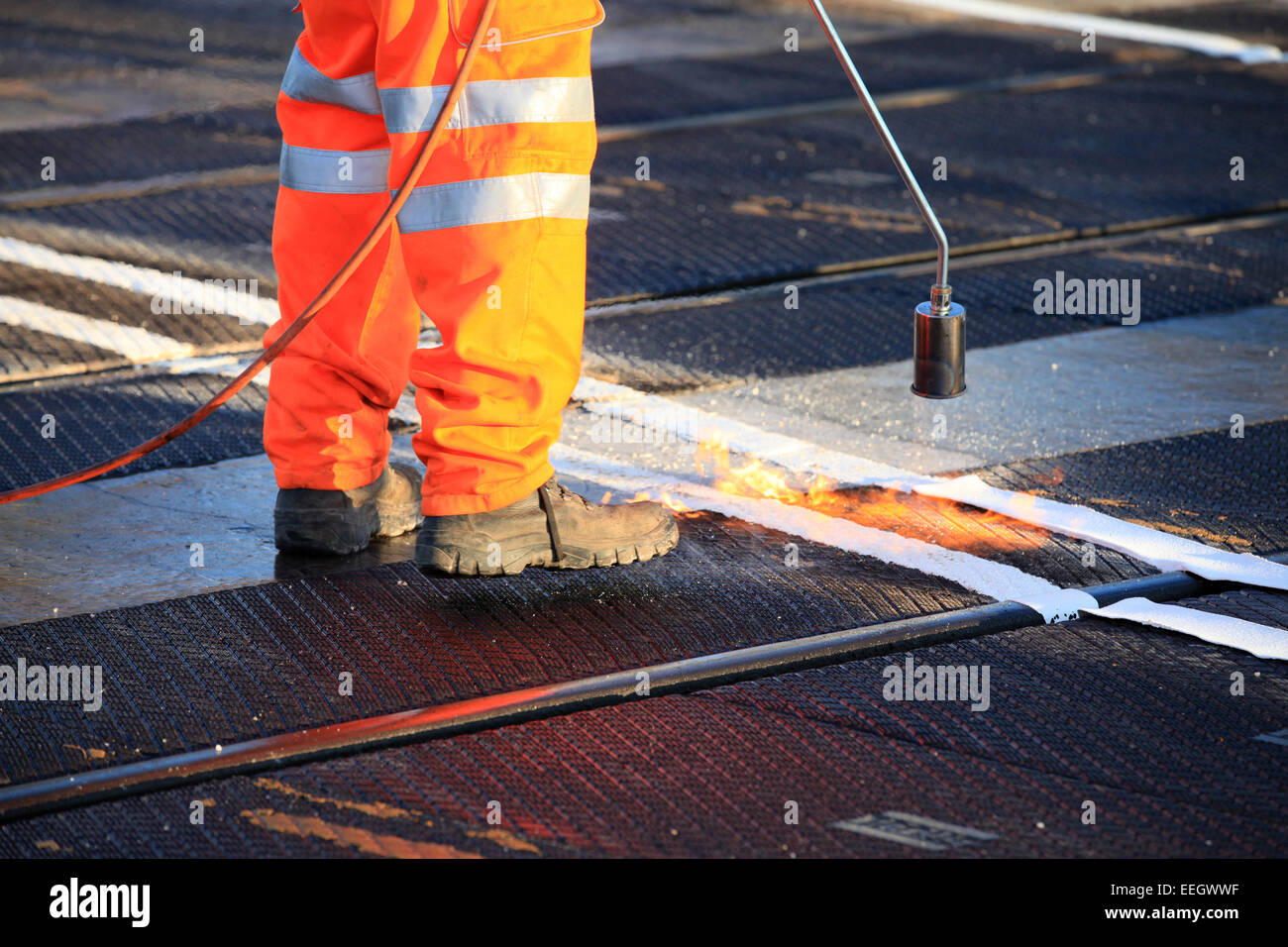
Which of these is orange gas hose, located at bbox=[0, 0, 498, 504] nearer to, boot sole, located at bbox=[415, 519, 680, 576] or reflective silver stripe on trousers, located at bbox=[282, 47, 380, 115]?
reflective silver stripe on trousers, located at bbox=[282, 47, 380, 115]

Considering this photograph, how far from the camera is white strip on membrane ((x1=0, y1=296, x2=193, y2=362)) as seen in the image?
4559 millimetres

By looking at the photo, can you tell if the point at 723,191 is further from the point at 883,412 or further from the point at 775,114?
the point at 883,412

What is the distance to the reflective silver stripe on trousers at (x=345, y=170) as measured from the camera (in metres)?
3.14

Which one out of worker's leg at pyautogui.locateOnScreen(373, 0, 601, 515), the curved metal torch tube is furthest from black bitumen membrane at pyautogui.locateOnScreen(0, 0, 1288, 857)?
the curved metal torch tube

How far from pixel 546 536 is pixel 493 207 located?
610mm

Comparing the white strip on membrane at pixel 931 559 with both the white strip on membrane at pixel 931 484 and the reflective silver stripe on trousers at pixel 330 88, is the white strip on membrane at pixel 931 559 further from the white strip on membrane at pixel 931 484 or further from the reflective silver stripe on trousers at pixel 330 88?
the reflective silver stripe on trousers at pixel 330 88

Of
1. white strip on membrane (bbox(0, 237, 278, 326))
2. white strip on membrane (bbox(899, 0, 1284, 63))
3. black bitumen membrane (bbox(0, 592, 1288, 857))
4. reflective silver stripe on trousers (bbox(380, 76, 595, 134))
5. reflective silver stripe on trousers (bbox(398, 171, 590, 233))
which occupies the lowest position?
black bitumen membrane (bbox(0, 592, 1288, 857))

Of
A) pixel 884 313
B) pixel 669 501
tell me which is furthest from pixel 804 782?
pixel 884 313

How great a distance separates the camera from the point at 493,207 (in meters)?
2.88

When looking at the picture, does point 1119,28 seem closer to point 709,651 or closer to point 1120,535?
point 1120,535

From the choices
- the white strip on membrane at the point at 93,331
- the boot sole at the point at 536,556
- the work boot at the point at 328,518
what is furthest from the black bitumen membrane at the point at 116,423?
the boot sole at the point at 536,556

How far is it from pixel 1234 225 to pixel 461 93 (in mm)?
3510
